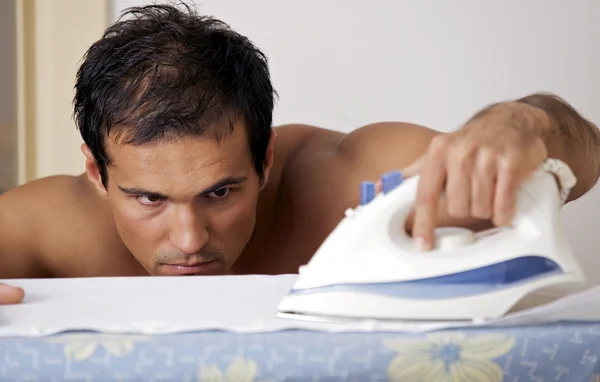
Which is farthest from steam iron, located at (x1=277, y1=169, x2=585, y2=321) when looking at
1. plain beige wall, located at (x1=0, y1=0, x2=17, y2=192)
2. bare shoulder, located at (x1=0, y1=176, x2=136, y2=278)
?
plain beige wall, located at (x1=0, y1=0, x2=17, y2=192)

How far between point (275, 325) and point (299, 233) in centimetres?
86

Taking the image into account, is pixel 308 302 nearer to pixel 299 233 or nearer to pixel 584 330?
pixel 584 330

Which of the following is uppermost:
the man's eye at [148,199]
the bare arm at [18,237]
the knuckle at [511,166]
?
the knuckle at [511,166]

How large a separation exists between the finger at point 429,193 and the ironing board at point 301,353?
0.37ft

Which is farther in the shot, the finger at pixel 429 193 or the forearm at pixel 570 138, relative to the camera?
the forearm at pixel 570 138

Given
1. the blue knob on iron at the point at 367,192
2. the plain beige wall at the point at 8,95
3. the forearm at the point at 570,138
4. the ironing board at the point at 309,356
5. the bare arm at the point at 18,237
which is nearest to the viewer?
the ironing board at the point at 309,356

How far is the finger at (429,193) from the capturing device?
1.02m

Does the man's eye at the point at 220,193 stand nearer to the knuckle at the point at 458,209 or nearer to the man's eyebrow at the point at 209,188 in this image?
the man's eyebrow at the point at 209,188

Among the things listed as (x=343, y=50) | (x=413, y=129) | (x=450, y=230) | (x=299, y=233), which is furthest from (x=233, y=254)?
(x=343, y=50)

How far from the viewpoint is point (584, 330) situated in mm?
980

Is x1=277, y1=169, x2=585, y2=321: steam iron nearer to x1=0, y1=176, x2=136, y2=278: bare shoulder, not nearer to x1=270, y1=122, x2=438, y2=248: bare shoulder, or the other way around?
x1=270, y1=122, x2=438, y2=248: bare shoulder

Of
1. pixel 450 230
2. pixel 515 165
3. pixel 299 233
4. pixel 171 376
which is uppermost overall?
pixel 515 165

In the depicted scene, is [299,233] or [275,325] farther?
[299,233]

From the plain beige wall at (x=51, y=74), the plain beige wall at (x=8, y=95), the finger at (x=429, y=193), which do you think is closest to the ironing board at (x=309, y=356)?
the finger at (x=429, y=193)
